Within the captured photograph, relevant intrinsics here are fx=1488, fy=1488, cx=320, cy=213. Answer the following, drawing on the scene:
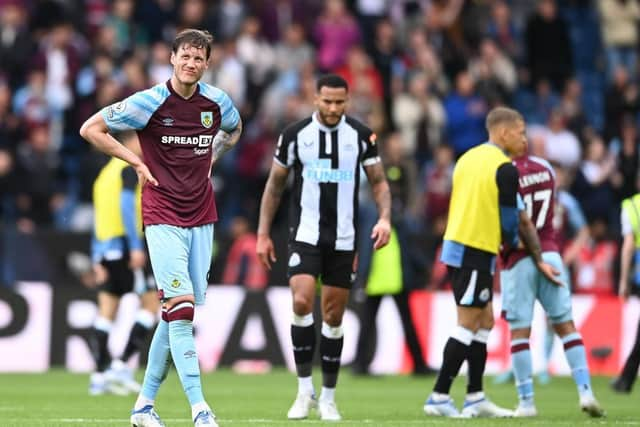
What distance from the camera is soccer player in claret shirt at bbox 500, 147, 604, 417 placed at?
12750 mm

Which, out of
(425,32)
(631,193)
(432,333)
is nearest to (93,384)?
(432,333)

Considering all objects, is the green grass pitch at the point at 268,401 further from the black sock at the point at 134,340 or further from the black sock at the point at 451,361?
the black sock at the point at 134,340

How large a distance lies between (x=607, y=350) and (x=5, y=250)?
8250mm

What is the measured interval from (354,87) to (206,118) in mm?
12809

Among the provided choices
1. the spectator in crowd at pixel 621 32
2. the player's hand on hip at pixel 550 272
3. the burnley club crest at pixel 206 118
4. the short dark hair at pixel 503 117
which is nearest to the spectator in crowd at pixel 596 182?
the spectator in crowd at pixel 621 32

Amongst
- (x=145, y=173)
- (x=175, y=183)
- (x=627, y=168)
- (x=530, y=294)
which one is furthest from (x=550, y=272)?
(x=627, y=168)

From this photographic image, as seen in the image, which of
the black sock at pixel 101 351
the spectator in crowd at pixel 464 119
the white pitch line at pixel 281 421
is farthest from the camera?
the spectator in crowd at pixel 464 119

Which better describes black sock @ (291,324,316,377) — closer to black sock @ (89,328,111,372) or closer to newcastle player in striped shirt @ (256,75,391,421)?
newcastle player in striped shirt @ (256,75,391,421)

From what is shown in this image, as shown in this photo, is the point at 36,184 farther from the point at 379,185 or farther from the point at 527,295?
the point at 527,295

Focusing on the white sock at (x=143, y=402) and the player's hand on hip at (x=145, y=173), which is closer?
the player's hand on hip at (x=145, y=173)

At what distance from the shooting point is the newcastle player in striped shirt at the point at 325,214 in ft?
39.9

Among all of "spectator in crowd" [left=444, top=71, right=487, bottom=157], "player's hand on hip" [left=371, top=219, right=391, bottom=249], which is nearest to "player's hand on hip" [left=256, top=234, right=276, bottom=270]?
"player's hand on hip" [left=371, top=219, right=391, bottom=249]

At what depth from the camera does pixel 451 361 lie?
40.4 feet

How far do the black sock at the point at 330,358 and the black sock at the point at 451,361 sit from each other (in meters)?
0.87
